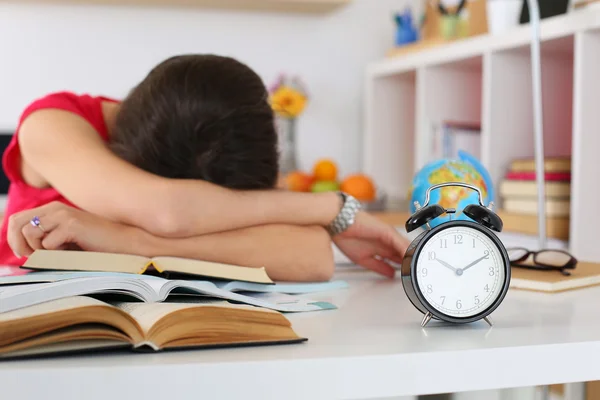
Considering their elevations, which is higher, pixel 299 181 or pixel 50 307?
pixel 50 307

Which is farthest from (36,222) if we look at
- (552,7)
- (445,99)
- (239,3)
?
(239,3)

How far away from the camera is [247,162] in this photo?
1.21 meters

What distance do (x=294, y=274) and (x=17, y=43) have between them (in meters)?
2.32

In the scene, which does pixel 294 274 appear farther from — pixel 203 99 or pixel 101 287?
pixel 101 287

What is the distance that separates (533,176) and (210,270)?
1.46 m

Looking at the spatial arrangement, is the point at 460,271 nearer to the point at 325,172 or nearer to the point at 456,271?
the point at 456,271

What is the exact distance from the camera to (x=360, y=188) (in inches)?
113

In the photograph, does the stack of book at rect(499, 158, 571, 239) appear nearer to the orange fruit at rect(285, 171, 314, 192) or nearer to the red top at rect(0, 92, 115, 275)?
the orange fruit at rect(285, 171, 314, 192)

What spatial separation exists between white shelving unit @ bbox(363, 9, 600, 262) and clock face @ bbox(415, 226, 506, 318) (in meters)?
1.28

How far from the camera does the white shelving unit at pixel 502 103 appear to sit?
1.98 m

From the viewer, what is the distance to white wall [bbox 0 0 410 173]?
10.2ft

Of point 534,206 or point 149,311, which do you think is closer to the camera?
point 149,311

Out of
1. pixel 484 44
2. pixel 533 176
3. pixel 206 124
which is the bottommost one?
pixel 533 176

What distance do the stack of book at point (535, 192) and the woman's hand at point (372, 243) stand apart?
3.18 feet
